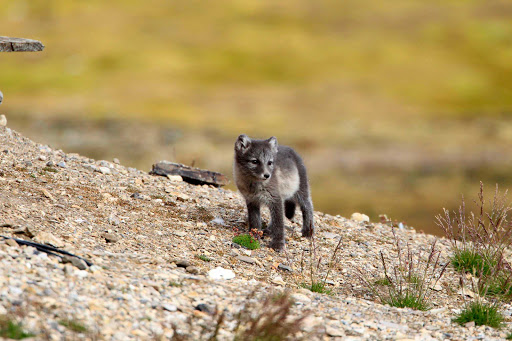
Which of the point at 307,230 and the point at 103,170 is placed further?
the point at 103,170

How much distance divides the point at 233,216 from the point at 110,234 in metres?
3.23

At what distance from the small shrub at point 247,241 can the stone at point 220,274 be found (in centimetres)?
156

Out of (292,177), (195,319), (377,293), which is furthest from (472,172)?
(195,319)

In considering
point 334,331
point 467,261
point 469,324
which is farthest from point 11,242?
point 467,261

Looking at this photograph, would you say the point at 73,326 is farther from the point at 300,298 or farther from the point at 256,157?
the point at 256,157

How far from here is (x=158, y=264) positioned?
8062 mm

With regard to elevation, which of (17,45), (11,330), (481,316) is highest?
(17,45)

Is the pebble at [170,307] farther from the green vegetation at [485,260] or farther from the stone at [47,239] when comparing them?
the green vegetation at [485,260]

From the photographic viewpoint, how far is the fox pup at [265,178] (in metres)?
10.6

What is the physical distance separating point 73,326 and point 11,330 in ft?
1.81

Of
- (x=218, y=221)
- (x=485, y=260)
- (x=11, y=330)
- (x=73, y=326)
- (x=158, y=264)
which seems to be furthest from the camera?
(x=218, y=221)

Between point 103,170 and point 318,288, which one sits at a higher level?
point 103,170

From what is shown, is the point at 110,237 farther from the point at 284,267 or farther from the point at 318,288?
the point at 318,288

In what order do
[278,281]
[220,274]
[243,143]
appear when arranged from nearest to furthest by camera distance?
[220,274] → [278,281] → [243,143]
